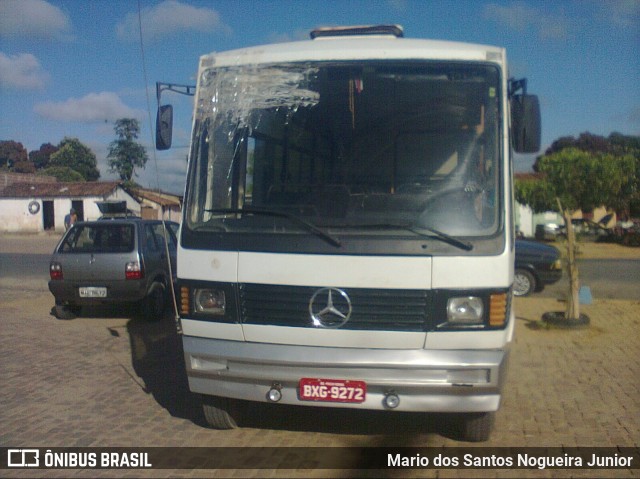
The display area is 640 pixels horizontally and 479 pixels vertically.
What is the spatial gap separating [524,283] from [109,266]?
8229 millimetres

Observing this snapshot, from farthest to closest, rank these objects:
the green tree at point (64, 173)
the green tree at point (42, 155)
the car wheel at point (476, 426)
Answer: the green tree at point (42, 155) → the green tree at point (64, 173) → the car wheel at point (476, 426)

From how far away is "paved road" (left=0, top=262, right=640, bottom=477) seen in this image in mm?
5379

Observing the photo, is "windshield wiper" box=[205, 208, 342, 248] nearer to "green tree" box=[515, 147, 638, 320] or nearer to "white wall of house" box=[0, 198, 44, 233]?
"green tree" box=[515, 147, 638, 320]

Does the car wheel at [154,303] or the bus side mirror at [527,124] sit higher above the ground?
the bus side mirror at [527,124]

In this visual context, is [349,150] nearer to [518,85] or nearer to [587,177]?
[518,85]

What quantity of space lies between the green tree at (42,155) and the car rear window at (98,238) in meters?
76.0

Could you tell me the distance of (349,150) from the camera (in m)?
5.00

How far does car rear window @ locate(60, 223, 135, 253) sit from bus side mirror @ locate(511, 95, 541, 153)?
7265 millimetres

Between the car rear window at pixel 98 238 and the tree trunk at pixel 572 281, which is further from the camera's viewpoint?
the car rear window at pixel 98 238

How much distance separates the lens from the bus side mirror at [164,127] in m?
5.55

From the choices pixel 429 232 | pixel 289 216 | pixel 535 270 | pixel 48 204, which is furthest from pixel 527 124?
pixel 48 204

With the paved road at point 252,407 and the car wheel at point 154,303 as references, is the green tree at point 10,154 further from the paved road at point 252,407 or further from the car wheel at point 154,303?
the paved road at point 252,407

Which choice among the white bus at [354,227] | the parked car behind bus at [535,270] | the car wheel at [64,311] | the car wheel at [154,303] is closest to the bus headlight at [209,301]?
the white bus at [354,227]

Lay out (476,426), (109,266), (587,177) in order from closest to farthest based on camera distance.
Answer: (476,426)
(109,266)
(587,177)
